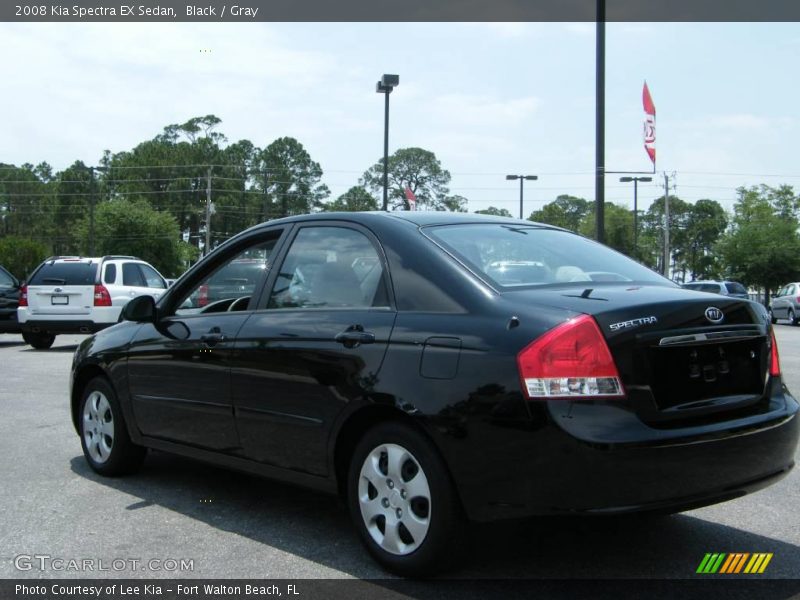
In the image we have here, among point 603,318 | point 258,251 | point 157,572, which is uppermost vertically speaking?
point 258,251

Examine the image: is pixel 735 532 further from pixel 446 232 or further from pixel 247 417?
pixel 247 417

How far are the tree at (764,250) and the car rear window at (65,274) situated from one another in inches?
1699

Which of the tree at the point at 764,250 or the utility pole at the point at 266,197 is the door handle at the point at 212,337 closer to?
the tree at the point at 764,250

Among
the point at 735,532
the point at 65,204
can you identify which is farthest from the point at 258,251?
the point at 65,204

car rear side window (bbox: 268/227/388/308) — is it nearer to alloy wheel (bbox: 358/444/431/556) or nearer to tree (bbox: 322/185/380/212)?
alloy wheel (bbox: 358/444/431/556)

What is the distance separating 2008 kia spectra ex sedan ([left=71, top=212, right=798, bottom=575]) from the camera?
3.31 metres

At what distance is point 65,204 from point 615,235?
205 feet

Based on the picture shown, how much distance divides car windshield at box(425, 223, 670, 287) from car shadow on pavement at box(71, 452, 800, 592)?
3.70 feet

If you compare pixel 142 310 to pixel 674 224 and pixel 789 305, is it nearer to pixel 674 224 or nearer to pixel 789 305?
pixel 789 305

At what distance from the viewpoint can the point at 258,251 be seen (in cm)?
493

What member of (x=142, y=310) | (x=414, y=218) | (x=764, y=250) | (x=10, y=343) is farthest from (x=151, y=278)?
(x=764, y=250)

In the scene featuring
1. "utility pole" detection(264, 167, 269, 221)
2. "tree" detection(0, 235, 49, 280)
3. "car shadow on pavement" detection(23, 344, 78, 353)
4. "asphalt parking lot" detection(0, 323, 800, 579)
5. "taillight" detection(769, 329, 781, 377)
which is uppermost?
"utility pole" detection(264, 167, 269, 221)

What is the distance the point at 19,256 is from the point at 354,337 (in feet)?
161

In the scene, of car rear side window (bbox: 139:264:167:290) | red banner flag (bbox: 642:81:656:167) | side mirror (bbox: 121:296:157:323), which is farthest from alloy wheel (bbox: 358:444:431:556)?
red banner flag (bbox: 642:81:656:167)
